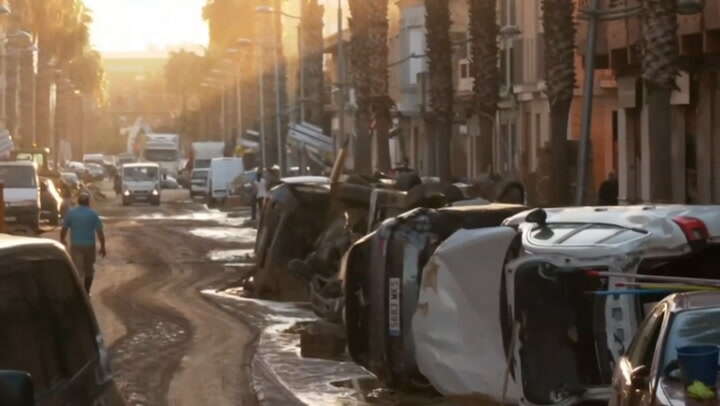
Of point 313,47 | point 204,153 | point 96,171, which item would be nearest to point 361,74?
point 313,47

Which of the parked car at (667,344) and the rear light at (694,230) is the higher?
the rear light at (694,230)

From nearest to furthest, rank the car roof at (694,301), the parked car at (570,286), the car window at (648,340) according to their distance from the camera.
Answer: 1. the car roof at (694,301)
2. the car window at (648,340)
3. the parked car at (570,286)

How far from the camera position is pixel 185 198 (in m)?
96.5

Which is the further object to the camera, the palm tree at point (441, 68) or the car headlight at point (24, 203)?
the car headlight at point (24, 203)

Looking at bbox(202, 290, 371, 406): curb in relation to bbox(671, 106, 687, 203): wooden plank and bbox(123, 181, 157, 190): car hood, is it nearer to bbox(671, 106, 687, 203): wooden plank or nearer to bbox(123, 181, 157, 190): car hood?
bbox(671, 106, 687, 203): wooden plank

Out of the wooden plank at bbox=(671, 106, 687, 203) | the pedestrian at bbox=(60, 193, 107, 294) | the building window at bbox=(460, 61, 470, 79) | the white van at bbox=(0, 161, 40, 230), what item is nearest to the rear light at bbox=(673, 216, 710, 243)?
the pedestrian at bbox=(60, 193, 107, 294)

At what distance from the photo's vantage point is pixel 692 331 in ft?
28.6

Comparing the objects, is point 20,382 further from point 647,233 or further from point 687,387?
point 647,233

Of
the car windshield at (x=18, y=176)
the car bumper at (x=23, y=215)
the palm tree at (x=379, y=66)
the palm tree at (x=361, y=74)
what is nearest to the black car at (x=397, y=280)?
the palm tree at (x=361, y=74)

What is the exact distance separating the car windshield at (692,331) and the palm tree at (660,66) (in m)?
19.6

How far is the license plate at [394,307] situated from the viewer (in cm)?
1636

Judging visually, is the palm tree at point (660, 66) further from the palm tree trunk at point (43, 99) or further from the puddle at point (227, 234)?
the palm tree trunk at point (43, 99)

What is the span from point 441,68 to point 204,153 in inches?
2393

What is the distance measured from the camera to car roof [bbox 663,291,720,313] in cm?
888
